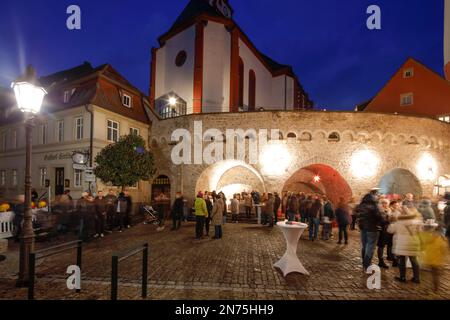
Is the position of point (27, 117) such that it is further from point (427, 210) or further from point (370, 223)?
point (427, 210)

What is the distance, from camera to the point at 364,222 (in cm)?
629

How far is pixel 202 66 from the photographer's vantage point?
21484mm

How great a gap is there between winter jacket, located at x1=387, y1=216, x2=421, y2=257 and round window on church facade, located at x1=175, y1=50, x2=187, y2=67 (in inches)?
848

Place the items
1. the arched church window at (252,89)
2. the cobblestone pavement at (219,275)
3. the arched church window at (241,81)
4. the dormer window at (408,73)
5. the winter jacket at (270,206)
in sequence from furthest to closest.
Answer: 1. the arched church window at (252,89)
2. the arched church window at (241,81)
3. the dormer window at (408,73)
4. the winter jacket at (270,206)
5. the cobblestone pavement at (219,275)

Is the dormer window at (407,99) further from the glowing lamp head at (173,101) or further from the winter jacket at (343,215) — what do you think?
the glowing lamp head at (173,101)

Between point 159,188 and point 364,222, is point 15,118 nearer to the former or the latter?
point 159,188

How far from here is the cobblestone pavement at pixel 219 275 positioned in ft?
15.9

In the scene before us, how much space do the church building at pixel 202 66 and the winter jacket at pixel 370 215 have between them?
14.4 m

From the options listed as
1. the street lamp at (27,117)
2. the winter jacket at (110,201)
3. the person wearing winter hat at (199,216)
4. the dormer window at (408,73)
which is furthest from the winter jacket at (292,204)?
the dormer window at (408,73)

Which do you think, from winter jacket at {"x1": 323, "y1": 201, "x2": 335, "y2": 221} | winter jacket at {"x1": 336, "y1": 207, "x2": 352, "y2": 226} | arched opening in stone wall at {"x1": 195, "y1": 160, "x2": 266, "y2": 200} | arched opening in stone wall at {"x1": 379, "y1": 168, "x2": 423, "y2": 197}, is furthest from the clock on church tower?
winter jacket at {"x1": 336, "y1": 207, "x2": 352, "y2": 226}

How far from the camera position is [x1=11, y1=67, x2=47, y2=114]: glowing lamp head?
5184 mm

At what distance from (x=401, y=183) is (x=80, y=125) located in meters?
21.3

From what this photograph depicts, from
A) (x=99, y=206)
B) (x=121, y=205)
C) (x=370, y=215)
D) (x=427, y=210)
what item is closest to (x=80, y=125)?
(x=121, y=205)

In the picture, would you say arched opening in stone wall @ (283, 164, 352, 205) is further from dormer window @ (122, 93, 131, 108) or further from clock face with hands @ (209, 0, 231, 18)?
clock face with hands @ (209, 0, 231, 18)
